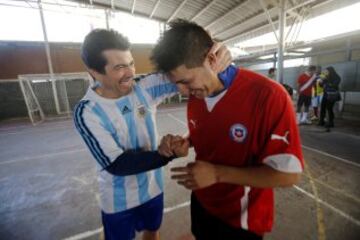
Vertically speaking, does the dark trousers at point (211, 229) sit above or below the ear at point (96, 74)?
below

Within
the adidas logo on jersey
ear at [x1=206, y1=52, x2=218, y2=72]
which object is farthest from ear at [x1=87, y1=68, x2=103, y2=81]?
ear at [x1=206, y1=52, x2=218, y2=72]

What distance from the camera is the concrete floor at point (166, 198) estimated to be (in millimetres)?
2402

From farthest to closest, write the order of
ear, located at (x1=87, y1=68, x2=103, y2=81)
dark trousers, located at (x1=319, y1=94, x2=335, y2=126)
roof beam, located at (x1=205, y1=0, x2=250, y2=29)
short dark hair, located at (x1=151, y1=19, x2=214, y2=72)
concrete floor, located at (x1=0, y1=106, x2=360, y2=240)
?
roof beam, located at (x1=205, y1=0, x2=250, y2=29)
dark trousers, located at (x1=319, y1=94, x2=335, y2=126)
concrete floor, located at (x1=0, y1=106, x2=360, y2=240)
ear, located at (x1=87, y1=68, x2=103, y2=81)
short dark hair, located at (x1=151, y1=19, x2=214, y2=72)

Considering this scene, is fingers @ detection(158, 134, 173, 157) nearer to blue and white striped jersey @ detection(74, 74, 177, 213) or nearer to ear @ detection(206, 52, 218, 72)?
blue and white striped jersey @ detection(74, 74, 177, 213)

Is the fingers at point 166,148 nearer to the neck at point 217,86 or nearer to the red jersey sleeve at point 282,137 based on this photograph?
the neck at point 217,86

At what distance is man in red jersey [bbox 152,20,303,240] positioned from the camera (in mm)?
804

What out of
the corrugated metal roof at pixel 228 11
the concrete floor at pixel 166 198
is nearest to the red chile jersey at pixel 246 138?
the concrete floor at pixel 166 198

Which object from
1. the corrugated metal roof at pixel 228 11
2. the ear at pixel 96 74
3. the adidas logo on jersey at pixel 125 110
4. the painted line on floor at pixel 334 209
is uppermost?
the corrugated metal roof at pixel 228 11

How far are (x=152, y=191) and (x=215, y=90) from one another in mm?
918

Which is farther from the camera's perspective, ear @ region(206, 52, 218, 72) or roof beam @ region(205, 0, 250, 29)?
Answer: roof beam @ region(205, 0, 250, 29)

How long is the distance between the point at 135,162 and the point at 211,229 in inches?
23.0

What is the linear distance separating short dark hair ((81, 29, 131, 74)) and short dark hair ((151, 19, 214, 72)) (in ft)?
1.14

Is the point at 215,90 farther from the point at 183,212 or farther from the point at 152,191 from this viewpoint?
the point at 183,212

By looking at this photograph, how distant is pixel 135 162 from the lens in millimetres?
1128
